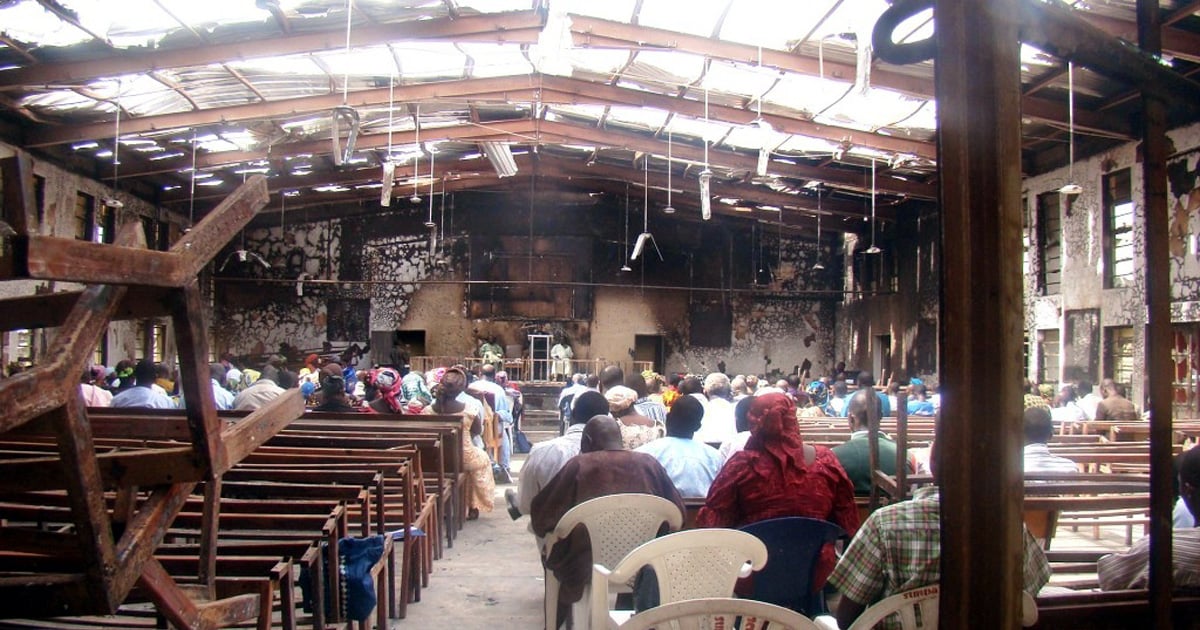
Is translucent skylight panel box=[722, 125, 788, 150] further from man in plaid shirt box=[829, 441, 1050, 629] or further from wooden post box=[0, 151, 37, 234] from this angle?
wooden post box=[0, 151, 37, 234]

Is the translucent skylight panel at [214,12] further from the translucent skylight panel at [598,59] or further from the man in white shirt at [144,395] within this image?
the man in white shirt at [144,395]

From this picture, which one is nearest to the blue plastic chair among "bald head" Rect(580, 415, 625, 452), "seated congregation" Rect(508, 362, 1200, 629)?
"seated congregation" Rect(508, 362, 1200, 629)

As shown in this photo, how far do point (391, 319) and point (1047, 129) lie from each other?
14.5 m

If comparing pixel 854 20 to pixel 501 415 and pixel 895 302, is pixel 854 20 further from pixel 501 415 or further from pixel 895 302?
pixel 895 302

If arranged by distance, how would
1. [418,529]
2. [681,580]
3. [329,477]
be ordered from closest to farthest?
[681,580]
[329,477]
[418,529]

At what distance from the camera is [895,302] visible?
703 inches

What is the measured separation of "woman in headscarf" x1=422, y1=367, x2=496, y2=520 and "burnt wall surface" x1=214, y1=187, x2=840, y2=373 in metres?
12.5

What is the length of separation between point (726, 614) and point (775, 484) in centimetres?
116

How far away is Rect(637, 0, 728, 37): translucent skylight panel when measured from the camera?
8.11m

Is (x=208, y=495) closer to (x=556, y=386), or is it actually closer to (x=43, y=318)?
(x=43, y=318)

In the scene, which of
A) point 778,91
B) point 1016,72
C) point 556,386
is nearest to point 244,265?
point 556,386

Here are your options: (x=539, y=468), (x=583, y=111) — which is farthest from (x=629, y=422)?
(x=583, y=111)

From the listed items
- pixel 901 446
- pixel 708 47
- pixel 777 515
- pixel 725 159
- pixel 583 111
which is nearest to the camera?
pixel 901 446

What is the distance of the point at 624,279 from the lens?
67.4ft
